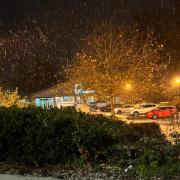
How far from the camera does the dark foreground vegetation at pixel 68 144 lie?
363 inches

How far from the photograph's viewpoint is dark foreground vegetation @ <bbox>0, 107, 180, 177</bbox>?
9211 mm

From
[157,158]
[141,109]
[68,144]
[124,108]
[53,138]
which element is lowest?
[157,158]

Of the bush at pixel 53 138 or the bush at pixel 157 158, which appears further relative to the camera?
the bush at pixel 53 138

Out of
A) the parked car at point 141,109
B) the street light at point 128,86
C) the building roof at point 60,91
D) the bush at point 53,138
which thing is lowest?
the bush at point 53,138

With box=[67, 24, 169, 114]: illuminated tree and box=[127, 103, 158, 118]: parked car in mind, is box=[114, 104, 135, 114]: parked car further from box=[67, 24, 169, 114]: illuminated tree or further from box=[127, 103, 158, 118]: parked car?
box=[67, 24, 169, 114]: illuminated tree

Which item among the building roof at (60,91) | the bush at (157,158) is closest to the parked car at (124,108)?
the building roof at (60,91)

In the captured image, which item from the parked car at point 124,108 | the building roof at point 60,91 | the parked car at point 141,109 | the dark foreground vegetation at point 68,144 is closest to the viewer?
the dark foreground vegetation at point 68,144

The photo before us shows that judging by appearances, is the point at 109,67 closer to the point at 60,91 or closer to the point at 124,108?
the point at 124,108

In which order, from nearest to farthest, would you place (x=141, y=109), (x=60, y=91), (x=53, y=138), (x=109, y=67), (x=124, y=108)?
(x=53, y=138) < (x=109, y=67) < (x=141, y=109) < (x=124, y=108) < (x=60, y=91)

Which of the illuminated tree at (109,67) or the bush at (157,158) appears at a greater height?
the illuminated tree at (109,67)

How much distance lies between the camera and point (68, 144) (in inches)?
375

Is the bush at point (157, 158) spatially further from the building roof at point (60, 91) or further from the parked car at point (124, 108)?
the parked car at point (124, 108)

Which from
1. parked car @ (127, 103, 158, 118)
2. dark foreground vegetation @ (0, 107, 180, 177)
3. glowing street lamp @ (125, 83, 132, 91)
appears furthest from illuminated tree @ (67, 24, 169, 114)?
dark foreground vegetation @ (0, 107, 180, 177)

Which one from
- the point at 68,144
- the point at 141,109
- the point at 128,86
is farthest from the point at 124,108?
the point at 68,144
